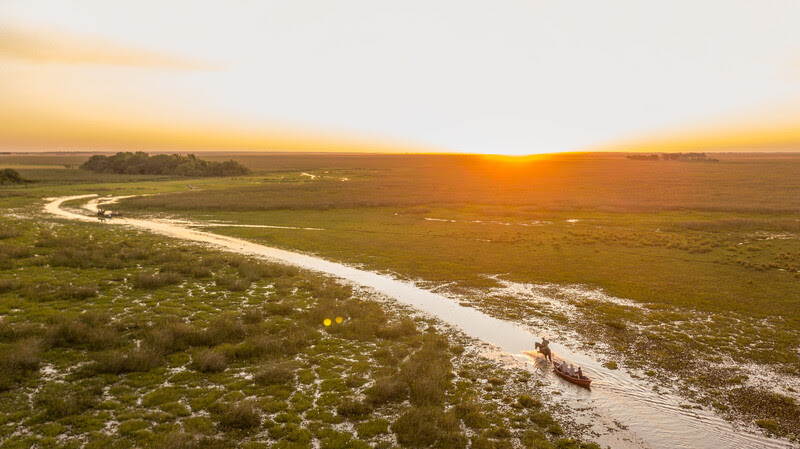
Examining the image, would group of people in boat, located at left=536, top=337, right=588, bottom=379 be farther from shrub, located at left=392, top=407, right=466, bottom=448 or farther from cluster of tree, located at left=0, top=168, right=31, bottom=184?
cluster of tree, located at left=0, top=168, right=31, bottom=184

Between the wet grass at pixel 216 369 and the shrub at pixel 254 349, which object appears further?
the shrub at pixel 254 349

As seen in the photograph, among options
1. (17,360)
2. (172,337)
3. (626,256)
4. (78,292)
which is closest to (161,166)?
Result: (78,292)

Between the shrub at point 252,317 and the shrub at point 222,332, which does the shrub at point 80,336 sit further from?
the shrub at point 252,317

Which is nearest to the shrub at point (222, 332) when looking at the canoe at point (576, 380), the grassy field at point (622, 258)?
the grassy field at point (622, 258)

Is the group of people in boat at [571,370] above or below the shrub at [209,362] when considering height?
below

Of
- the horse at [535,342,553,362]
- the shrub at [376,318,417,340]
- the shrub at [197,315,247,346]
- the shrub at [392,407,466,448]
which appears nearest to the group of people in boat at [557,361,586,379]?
the horse at [535,342,553,362]

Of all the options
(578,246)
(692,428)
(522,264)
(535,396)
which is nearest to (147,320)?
(535,396)
